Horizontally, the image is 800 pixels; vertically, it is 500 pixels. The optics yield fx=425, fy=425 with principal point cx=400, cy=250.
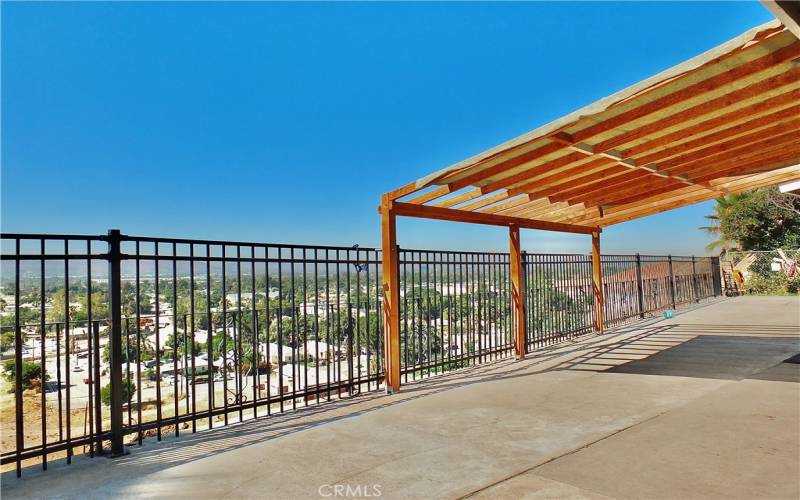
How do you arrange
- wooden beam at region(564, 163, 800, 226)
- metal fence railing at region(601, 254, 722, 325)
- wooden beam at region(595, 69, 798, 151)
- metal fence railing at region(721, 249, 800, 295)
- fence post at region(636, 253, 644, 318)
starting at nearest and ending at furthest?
wooden beam at region(595, 69, 798, 151) < wooden beam at region(564, 163, 800, 226) < metal fence railing at region(601, 254, 722, 325) < fence post at region(636, 253, 644, 318) < metal fence railing at region(721, 249, 800, 295)

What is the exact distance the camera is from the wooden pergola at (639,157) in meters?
3.12

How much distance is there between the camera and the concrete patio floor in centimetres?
245

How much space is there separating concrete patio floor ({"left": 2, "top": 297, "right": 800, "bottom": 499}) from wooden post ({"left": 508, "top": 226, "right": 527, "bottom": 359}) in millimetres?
1562

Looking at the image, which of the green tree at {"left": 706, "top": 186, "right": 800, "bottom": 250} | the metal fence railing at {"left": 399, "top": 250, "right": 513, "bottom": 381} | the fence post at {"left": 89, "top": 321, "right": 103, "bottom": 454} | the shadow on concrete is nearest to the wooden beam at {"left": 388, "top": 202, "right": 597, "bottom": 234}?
the metal fence railing at {"left": 399, "top": 250, "right": 513, "bottom": 381}

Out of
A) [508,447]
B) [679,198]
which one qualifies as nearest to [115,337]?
[508,447]

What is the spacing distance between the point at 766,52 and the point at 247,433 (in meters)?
4.80

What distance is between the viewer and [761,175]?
6.43 m

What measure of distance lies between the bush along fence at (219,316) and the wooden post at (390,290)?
15 centimetres

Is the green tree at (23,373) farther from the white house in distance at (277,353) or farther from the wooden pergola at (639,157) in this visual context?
the wooden pergola at (639,157)

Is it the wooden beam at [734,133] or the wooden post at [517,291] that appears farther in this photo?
the wooden post at [517,291]

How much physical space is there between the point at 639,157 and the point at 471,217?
219 cm

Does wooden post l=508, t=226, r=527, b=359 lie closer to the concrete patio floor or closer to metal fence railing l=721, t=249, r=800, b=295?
the concrete patio floor

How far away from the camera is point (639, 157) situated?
4.96 metres

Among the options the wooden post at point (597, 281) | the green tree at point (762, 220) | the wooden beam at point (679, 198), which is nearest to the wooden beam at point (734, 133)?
the wooden beam at point (679, 198)
